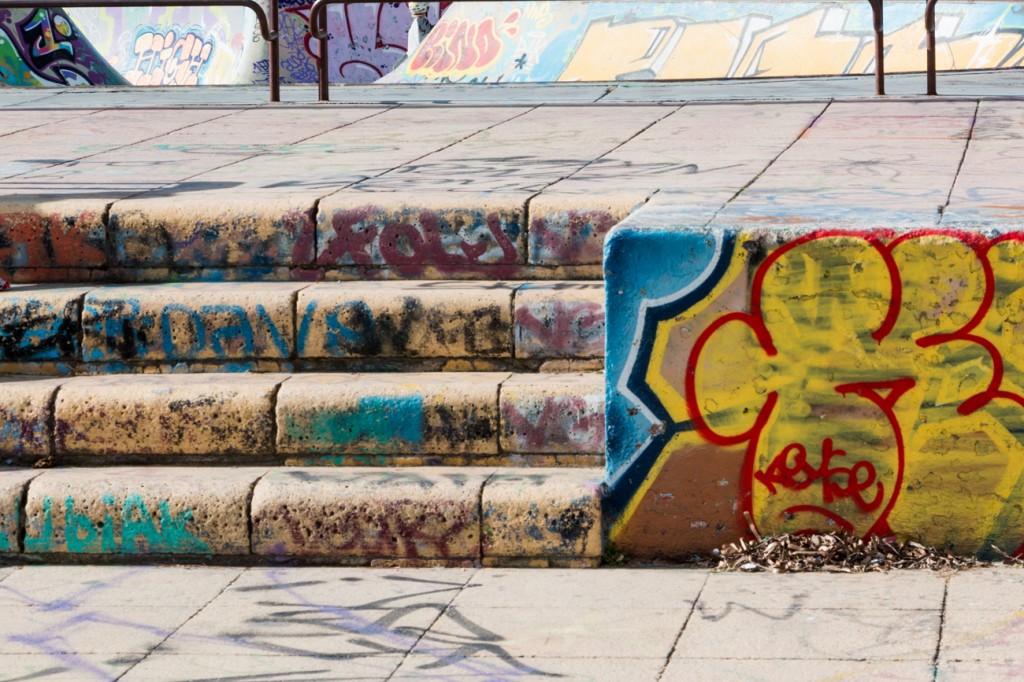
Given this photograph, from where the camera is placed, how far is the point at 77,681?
3508 millimetres

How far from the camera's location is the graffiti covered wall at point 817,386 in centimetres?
404

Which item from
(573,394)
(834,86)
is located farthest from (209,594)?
(834,86)

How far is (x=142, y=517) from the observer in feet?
14.3

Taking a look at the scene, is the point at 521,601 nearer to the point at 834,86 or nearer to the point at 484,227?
the point at 484,227

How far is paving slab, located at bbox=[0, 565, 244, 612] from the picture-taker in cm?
404

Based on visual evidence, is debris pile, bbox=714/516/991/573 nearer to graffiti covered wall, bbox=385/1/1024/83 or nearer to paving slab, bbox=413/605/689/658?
paving slab, bbox=413/605/689/658

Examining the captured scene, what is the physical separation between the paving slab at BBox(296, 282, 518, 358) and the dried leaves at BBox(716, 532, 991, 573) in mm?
1110

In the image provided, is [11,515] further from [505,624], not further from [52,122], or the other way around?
[52,122]

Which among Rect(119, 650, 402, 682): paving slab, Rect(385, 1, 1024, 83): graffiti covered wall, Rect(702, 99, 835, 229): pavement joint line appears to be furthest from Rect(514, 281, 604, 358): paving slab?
Rect(385, 1, 1024, 83): graffiti covered wall

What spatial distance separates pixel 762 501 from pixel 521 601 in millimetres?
767

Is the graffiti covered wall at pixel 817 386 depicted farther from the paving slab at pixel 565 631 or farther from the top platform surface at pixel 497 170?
the paving slab at pixel 565 631

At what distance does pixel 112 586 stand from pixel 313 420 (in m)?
0.80

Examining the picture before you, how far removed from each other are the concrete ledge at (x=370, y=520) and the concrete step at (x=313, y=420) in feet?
0.79

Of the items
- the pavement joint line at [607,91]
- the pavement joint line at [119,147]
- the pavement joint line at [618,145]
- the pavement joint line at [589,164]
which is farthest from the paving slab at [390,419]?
the pavement joint line at [607,91]
